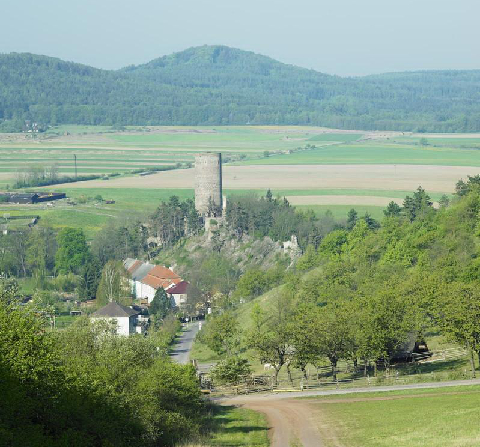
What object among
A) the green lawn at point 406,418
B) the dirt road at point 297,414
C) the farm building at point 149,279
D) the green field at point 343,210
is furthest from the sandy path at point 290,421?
the green field at point 343,210

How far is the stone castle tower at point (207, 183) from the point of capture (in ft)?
359

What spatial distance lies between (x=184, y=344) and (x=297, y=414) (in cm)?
2839

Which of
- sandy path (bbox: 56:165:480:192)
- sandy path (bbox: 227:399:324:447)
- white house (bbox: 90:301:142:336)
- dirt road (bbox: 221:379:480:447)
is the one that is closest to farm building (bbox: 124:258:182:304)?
white house (bbox: 90:301:142:336)

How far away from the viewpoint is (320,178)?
174m

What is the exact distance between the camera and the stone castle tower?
10956 cm

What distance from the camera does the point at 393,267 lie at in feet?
218

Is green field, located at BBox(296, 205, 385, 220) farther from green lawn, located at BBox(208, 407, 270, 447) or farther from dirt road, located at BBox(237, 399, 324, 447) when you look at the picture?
green lawn, located at BBox(208, 407, 270, 447)

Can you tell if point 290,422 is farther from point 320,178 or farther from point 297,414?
point 320,178

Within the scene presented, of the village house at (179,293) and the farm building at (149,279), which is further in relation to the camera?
the farm building at (149,279)

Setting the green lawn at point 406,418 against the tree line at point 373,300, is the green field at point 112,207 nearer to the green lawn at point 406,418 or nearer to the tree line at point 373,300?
the tree line at point 373,300

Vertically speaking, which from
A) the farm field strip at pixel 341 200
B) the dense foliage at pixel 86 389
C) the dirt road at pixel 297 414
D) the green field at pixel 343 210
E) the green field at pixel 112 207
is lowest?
the green field at pixel 112 207

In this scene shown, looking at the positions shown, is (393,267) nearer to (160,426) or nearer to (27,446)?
(160,426)

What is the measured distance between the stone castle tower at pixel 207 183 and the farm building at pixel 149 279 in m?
14.9

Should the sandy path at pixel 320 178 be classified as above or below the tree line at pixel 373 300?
below
